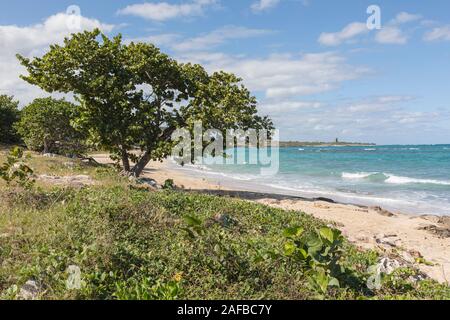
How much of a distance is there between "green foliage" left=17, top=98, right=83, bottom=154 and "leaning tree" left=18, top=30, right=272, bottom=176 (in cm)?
1332

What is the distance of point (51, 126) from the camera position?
34.3m

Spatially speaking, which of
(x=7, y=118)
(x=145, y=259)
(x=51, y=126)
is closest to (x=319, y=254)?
(x=145, y=259)

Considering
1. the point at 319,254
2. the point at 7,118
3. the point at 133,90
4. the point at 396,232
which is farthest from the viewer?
the point at 7,118

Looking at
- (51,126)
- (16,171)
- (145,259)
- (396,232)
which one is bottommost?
(396,232)

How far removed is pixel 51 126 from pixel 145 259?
101 ft

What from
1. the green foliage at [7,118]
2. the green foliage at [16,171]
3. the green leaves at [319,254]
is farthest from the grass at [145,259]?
the green foliage at [7,118]

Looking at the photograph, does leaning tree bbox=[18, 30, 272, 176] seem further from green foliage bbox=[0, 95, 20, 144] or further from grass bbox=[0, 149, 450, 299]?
green foliage bbox=[0, 95, 20, 144]

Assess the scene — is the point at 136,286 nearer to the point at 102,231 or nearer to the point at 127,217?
the point at 102,231

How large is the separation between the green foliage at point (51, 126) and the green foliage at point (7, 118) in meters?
9.91

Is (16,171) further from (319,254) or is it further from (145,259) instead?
(319,254)

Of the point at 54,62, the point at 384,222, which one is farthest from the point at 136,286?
the point at 54,62

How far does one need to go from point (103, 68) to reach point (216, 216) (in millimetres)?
12392

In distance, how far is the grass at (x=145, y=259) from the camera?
234 inches

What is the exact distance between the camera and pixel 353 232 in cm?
1499
